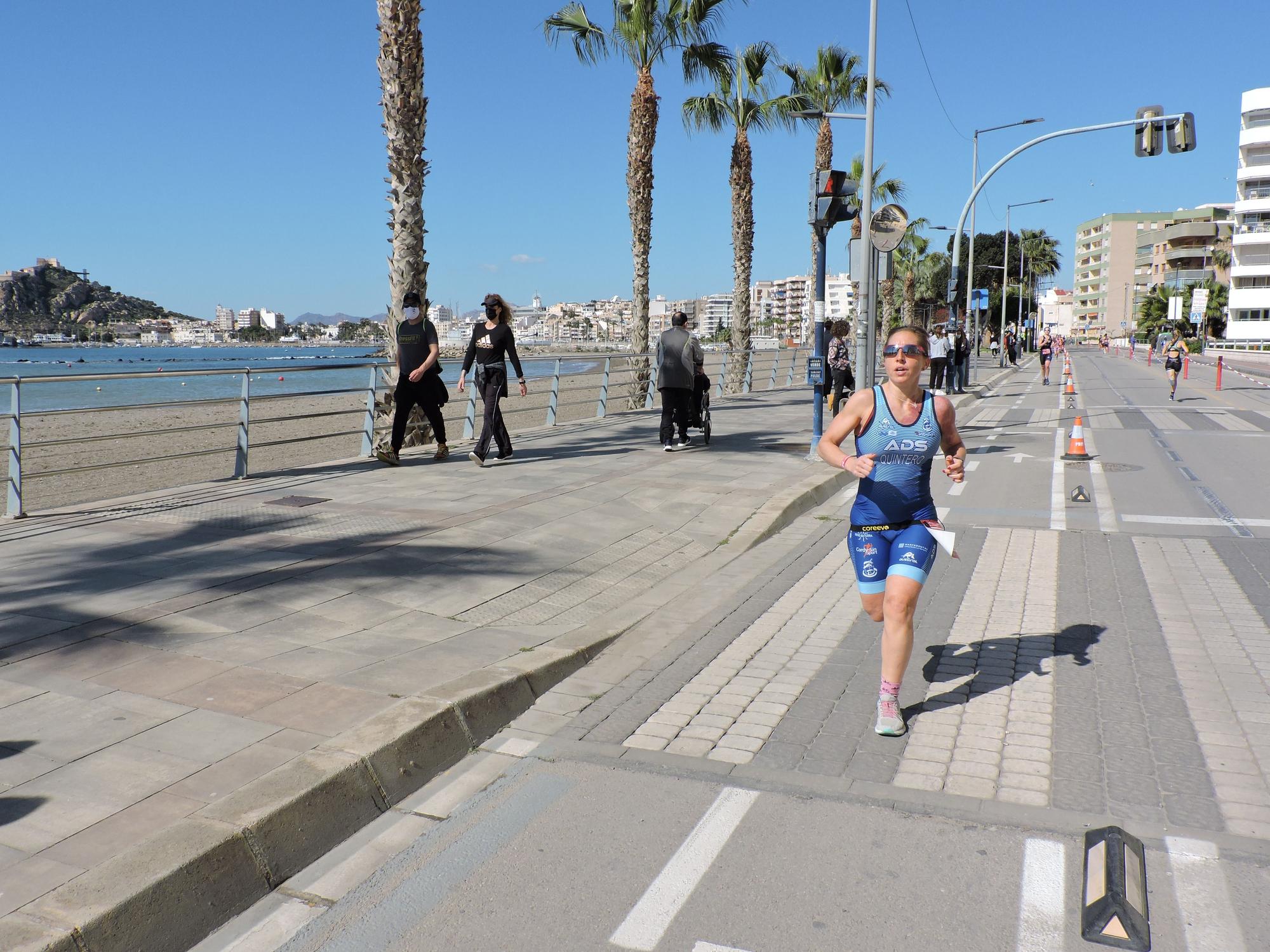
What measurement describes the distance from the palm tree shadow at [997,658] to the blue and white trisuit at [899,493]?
767 mm

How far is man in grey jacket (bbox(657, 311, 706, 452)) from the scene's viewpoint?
12703 mm

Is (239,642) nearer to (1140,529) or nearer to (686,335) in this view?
(1140,529)

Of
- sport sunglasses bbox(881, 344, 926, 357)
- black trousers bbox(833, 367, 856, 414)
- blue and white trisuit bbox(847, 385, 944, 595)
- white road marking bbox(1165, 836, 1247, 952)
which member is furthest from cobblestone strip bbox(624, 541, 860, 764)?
black trousers bbox(833, 367, 856, 414)

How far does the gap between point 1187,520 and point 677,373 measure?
578 centimetres

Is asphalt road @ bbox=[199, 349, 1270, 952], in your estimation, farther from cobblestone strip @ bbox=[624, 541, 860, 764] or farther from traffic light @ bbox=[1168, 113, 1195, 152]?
traffic light @ bbox=[1168, 113, 1195, 152]

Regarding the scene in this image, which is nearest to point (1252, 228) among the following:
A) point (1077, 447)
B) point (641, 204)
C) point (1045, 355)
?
point (1045, 355)

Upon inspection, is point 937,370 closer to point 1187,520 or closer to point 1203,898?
point 1187,520

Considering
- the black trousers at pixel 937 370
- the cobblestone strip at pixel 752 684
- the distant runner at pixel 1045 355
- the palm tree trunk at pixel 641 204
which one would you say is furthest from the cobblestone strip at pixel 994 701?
the distant runner at pixel 1045 355

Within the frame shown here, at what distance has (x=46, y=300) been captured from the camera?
602ft

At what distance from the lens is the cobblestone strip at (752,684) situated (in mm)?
4410

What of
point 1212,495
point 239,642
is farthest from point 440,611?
point 1212,495

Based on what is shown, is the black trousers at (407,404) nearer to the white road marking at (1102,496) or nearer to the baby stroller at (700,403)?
the baby stroller at (700,403)

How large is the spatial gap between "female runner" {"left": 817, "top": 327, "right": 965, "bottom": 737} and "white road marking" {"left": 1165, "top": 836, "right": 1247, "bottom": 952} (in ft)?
4.05

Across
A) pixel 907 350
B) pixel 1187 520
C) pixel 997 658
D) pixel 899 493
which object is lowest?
pixel 997 658
